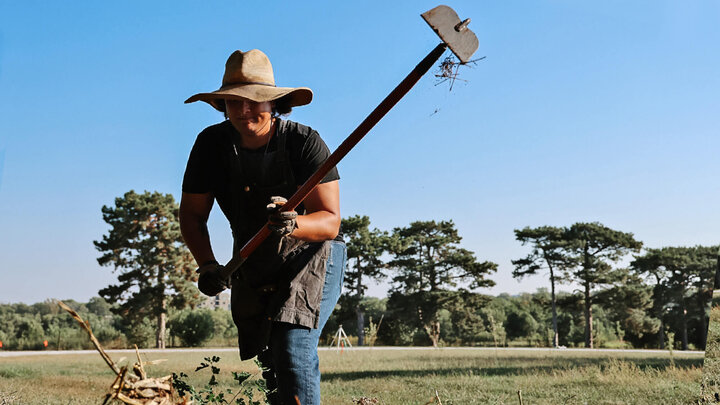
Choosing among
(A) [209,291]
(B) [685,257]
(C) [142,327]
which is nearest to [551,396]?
(A) [209,291]

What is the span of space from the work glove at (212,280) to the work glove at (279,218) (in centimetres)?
51

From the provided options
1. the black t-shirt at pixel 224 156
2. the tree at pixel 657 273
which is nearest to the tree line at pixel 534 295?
the tree at pixel 657 273

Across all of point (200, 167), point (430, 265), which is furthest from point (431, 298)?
point (200, 167)

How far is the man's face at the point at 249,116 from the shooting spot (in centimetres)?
305

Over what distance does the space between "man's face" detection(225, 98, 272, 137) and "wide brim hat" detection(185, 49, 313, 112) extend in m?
0.06

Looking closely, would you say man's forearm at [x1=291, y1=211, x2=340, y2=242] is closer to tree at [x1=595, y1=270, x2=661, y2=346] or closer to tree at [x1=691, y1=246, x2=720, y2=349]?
tree at [x1=691, y1=246, x2=720, y2=349]

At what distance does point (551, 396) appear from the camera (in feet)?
18.7

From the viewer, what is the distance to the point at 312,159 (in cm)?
301

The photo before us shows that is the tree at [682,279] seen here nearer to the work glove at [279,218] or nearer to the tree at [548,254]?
the tree at [548,254]

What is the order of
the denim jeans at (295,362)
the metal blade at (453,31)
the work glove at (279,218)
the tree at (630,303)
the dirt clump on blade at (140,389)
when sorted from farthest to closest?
the tree at (630,303) → the denim jeans at (295,362) → the work glove at (279,218) → the metal blade at (453,31) → the dirt clump on blade at (140,389)

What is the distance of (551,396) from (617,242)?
38.9m

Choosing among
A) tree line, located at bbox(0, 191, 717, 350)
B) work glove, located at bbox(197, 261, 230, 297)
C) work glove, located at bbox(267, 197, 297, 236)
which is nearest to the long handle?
work glove, located at bbox(267, 197, 297, 236)

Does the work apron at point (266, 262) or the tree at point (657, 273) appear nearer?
the work apron at point (266, 262)

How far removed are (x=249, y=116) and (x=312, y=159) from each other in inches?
15.5
